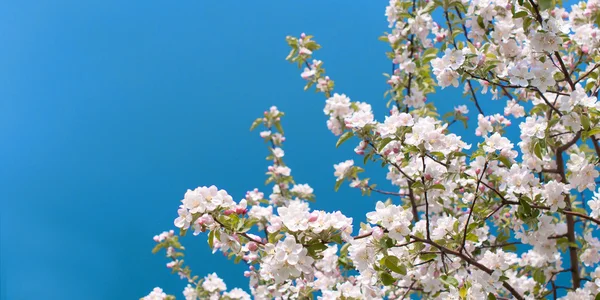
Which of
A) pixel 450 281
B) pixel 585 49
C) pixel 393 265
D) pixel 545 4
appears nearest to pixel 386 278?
pixel 393 265

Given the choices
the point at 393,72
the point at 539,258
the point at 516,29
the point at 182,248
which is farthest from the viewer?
the point at 182,248

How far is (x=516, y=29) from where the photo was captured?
8.21 feet

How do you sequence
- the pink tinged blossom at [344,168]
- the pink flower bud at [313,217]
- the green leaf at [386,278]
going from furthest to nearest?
the pink tinged blossom at [344,168] → the green leaf at [386,278] → the pink flower bud at [313,217]

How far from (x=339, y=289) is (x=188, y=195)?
2.15 feet

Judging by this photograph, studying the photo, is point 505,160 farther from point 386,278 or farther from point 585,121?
point 386,278

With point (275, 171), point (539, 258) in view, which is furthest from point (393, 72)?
point (539, 258)

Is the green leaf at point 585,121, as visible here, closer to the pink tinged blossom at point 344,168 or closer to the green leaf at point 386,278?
the green leaf at point 386,278

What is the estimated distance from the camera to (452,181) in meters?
1.90

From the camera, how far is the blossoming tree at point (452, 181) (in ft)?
5.00

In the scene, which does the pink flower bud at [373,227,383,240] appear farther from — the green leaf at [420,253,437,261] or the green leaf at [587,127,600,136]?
the green leaf at [587,127,600,136]

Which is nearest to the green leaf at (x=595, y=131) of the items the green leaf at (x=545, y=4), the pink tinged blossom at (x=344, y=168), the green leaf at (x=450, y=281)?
the green leaf at (x=545, y=4)

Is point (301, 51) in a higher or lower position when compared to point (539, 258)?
higher

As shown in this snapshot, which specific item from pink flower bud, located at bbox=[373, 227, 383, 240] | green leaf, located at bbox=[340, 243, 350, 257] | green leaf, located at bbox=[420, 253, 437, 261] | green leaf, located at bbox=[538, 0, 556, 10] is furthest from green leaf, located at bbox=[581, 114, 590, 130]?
green leaf, located at bbox=[340, 243, 350, 257]

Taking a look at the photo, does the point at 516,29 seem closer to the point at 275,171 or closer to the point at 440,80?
the point at 440,80
